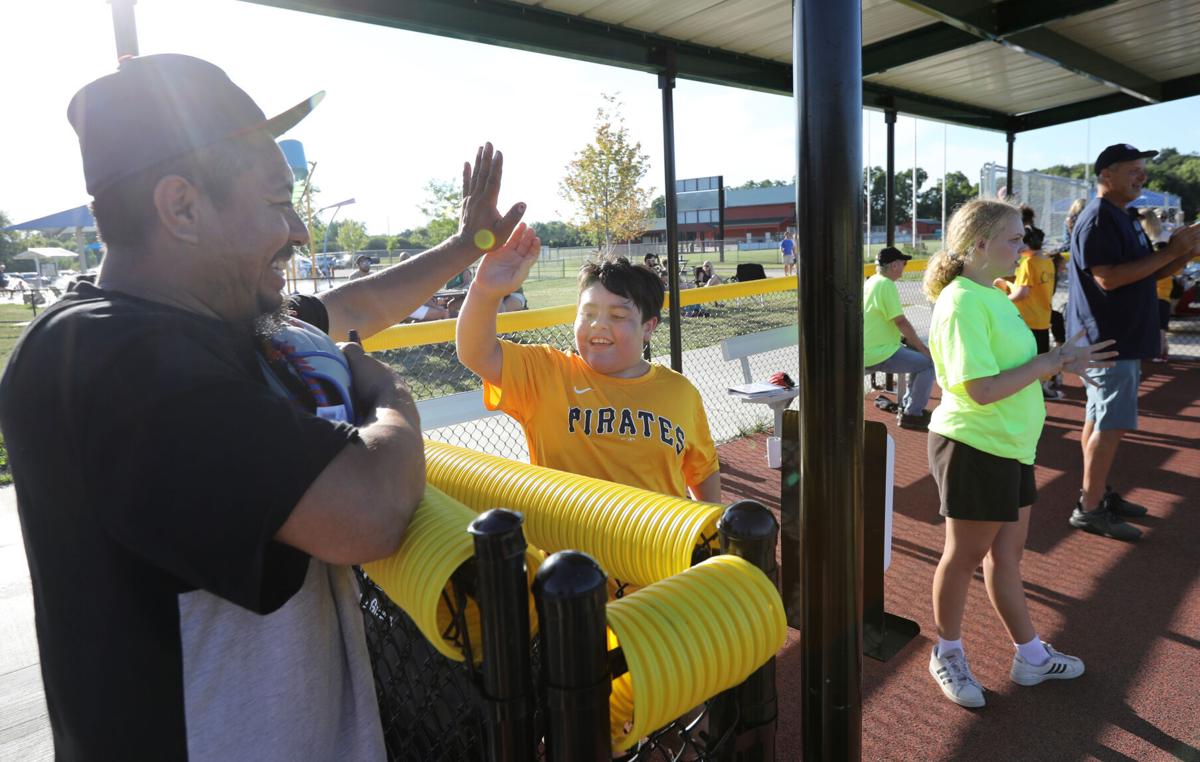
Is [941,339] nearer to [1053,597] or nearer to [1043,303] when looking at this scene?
[1053,597]

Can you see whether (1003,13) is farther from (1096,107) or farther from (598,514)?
(598,514)

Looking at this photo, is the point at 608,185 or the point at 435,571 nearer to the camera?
the point at 435,571

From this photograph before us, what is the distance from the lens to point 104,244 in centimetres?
120

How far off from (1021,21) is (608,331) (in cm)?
483

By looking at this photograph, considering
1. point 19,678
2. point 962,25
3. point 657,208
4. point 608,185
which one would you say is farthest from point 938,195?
point 19,678

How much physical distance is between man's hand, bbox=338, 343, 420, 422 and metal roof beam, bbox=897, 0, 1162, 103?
4539 millimetres

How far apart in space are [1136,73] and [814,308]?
352 inches

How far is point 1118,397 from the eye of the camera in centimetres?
445

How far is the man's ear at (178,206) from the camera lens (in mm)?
1152

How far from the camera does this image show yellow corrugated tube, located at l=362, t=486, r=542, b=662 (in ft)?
3.23

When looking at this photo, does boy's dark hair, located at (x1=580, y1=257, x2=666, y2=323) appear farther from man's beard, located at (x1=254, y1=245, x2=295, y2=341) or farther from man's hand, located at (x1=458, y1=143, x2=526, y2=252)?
man's beard, located at (x1=254, y1=245, x2=295, y2=341)

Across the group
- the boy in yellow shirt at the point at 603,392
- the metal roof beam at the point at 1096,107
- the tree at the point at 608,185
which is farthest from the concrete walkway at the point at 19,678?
the tree at the point at 608,185

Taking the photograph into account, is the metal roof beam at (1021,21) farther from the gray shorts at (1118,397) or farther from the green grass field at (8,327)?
the green grass field at (8,327)

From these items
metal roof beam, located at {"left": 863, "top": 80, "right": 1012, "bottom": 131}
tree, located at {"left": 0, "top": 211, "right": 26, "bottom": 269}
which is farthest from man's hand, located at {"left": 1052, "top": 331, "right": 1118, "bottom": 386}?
tree, located at {"left": 0, "top": 211, "right": 26, "bottom": 269}
